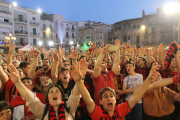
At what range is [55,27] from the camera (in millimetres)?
39094

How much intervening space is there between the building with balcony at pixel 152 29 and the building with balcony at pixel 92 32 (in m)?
4.28

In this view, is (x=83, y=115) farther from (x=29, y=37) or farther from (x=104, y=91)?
(x=29, y=37)

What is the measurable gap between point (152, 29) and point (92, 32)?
57.7 ft

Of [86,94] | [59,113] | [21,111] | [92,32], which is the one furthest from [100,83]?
[92,32]

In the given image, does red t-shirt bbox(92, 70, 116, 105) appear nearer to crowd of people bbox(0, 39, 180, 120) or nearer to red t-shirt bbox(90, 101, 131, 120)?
crowd of people bbox(0, 39, 180, 120)

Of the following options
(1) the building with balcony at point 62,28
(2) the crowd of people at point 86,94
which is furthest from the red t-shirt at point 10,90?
(1) the building with balcony at point 62,28

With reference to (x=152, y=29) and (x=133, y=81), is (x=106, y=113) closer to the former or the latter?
(x=133, y=81)

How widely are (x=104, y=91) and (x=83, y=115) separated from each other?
1769 millimetres

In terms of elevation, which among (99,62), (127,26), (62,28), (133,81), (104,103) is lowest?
(104,103)

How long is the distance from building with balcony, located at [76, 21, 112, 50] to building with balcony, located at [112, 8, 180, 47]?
14.0 ft

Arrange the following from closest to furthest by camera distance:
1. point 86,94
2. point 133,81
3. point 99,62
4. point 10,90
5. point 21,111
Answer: point 86,94 → point 21,111 → point 10,90 → point 99,62 → point 133,81

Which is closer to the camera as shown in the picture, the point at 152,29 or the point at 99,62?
the point at 99,62

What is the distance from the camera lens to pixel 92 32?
144 feet

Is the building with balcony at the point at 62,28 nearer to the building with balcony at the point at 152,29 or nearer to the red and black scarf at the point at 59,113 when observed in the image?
the building with balcony at the point at 152,29
